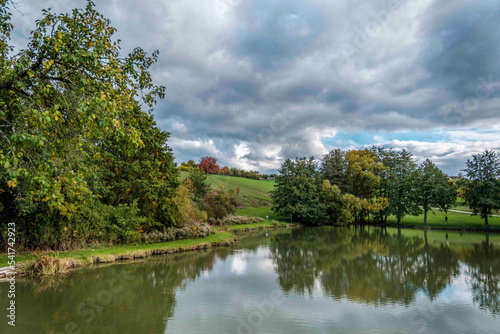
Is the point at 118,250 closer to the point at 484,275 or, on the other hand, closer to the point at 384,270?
the point at 384,270

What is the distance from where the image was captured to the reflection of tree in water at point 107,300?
8.16m

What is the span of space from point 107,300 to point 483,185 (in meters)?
42.4

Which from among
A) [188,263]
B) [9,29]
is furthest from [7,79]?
[188,263]

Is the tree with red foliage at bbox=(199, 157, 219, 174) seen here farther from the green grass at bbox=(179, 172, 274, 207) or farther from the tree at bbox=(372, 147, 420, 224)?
the tree at bbox=(372, 147, 420, 224)

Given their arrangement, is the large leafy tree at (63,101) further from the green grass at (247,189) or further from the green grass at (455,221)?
the green grass at (455,221)

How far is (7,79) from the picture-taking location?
6.01 m

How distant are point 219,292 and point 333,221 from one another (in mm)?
37879

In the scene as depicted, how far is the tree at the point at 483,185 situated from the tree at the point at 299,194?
1828 centimetres

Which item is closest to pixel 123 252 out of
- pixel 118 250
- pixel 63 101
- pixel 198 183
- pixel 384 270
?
pixel 118 250

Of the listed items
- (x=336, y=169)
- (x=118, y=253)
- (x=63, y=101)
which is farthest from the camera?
(x=336, y=169)

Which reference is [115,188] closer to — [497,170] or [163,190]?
[163,190]

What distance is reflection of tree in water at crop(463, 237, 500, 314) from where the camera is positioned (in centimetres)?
1099

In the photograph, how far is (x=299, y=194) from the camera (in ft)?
145

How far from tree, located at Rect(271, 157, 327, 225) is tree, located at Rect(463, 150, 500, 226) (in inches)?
720
